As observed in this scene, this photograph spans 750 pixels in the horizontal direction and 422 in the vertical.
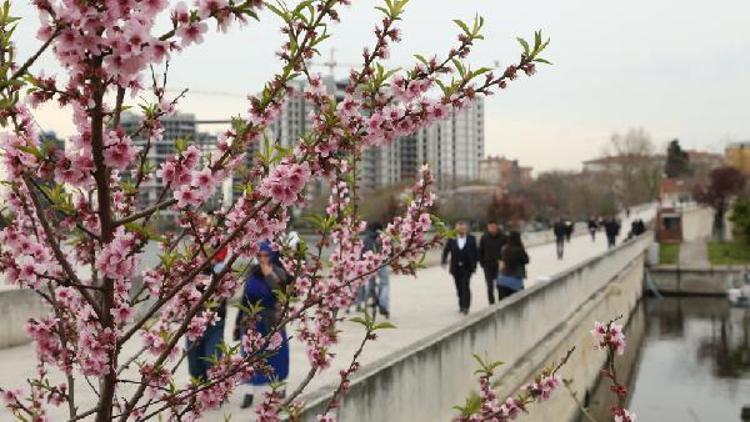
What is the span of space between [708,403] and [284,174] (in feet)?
74.0

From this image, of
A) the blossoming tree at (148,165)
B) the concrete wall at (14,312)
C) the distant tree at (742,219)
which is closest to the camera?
the blossoming tree at (148,165)

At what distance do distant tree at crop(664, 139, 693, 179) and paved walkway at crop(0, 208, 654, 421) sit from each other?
13635 cm

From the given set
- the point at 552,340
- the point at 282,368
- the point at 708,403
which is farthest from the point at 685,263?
the point at 282,368

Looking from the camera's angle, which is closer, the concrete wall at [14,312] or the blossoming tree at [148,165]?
the blossoming tree at [148,165]

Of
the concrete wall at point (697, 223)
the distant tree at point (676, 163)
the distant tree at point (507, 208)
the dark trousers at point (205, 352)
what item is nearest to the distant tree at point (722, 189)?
the concrete wall at point (697, 223)

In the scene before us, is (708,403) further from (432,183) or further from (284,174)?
(284,174)

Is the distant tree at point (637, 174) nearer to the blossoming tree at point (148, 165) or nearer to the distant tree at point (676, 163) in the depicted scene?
the distant tree at point (676, 163)

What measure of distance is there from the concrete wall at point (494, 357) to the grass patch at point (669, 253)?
3005 centimetres

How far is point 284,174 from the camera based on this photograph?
3471 mm

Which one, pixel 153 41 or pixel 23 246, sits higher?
pixel 153 41

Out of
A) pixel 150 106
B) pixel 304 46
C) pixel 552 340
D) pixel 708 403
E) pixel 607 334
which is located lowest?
pixel 708 403

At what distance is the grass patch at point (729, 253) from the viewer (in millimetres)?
51656

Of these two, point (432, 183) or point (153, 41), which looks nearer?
point (153, 41)

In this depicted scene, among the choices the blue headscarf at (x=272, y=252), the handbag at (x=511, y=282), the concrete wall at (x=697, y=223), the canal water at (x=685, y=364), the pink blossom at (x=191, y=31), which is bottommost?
the canal water at (x=685, y=364)
